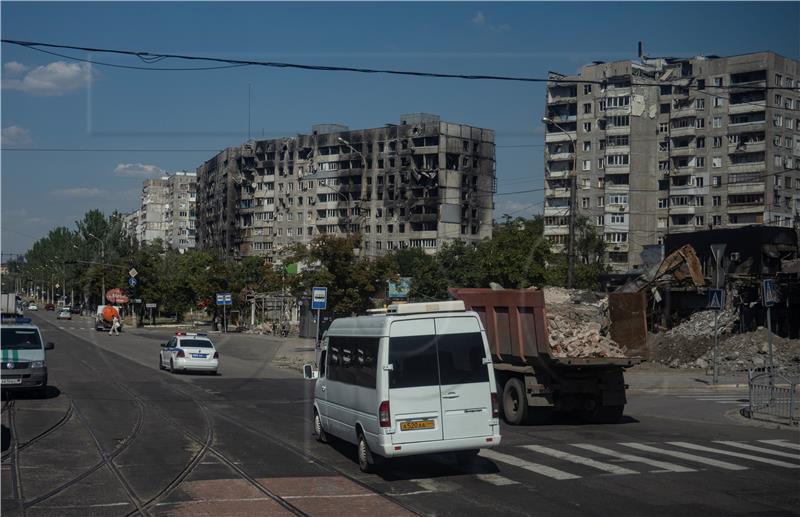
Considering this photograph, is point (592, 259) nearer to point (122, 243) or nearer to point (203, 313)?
point (203, 313)

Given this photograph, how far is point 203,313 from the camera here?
4843 inches

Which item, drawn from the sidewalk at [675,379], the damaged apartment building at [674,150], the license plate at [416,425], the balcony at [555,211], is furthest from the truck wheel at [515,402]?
the balcony at [555,211]

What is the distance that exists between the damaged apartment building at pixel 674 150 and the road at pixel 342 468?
67477 millimetres

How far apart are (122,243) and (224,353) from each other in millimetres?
85073

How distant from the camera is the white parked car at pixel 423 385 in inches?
510

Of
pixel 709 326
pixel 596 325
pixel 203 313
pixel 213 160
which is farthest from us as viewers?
pixel 213 160

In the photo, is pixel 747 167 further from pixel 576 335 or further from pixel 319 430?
pixel 319 430

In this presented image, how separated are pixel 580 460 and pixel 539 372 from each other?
16.4ft

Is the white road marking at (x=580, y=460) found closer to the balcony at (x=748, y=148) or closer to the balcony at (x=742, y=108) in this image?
the balcony at (x=748, y=148)

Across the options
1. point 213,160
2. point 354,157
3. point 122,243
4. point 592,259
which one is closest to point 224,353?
point 592,259

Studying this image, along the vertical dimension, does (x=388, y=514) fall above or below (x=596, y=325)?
below

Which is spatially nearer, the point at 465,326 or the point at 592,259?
the point at 465,326

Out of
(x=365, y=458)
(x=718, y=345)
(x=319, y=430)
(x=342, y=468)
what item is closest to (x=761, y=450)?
(x=365, y=458)

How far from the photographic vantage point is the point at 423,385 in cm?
1316
